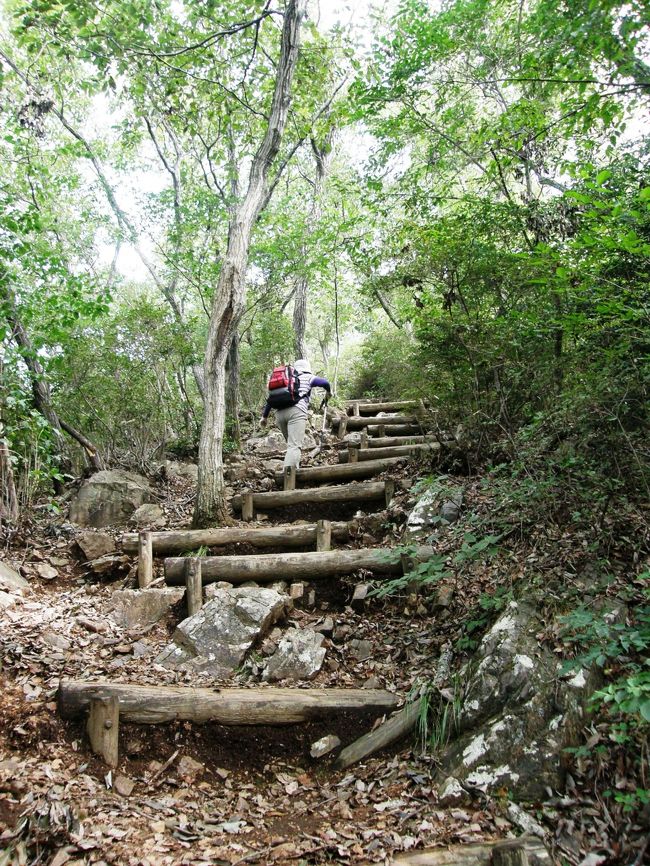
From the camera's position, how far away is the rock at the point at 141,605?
531cm

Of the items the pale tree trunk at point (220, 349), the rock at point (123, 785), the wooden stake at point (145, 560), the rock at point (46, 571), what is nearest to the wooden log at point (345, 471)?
the pale tree trunk at point (220, 349)

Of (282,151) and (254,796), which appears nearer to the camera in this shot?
(254,796)

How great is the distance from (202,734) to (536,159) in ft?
28.7

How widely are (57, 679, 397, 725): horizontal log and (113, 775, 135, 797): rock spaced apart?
425mm

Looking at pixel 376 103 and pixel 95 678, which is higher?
pixel 376 103

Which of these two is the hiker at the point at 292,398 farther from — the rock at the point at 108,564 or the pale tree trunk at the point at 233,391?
the rock at the point at 108,564

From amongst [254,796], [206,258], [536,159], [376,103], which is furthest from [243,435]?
[254,796]

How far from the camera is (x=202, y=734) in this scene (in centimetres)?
392

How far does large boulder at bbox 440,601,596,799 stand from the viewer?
289 centimetres

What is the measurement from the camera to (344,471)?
8.29 meters

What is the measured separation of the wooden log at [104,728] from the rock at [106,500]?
169 inches

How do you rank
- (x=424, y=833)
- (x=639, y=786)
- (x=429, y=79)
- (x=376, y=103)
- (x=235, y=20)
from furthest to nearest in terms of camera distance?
1. (x=376, y=103)
2. (x=429, y=79)
3. (x=235, y=20)
4. (x=424, y=833)
5. (x=639, y=786)

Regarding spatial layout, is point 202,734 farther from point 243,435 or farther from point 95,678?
point 243,435

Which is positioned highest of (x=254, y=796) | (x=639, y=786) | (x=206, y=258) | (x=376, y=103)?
(x=376, y=103)
